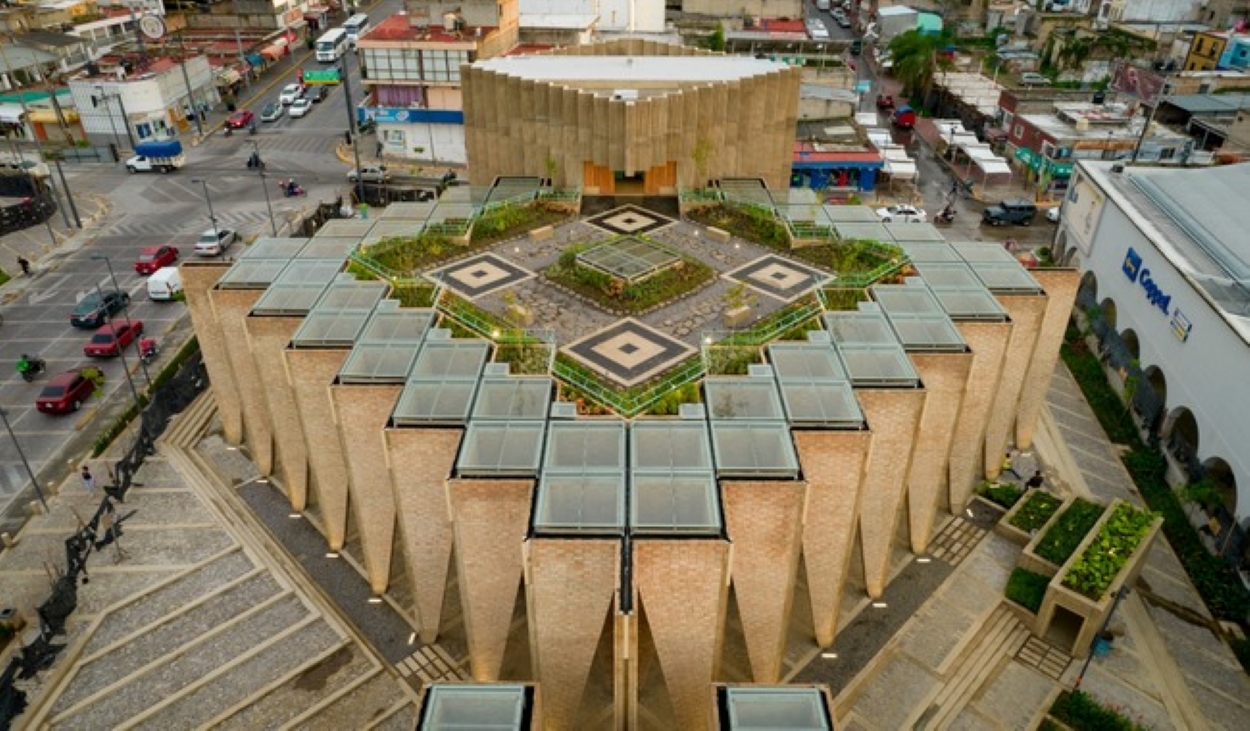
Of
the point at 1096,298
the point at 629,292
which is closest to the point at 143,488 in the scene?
the point at 629,292

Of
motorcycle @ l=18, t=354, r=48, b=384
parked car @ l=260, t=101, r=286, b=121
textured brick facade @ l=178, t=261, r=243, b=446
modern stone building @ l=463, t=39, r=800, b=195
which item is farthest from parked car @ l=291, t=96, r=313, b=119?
textured brick facade @ l=178, t=261, r=243, b=446

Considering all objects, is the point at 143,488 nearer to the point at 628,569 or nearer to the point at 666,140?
the point at 628,569

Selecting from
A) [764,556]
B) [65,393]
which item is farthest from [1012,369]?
[65,393]

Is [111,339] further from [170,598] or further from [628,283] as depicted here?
[628,283]

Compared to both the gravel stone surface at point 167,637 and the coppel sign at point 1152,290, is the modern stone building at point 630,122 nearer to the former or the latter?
the coppel sign at point 1152,290

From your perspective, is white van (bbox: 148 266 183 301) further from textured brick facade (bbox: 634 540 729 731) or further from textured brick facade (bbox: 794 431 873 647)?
textured brick facade (bbox: 794 431 873 647)

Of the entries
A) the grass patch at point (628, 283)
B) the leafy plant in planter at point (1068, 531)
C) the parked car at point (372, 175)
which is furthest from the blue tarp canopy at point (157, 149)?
the leafy plant in planter at point (1068, 531)
